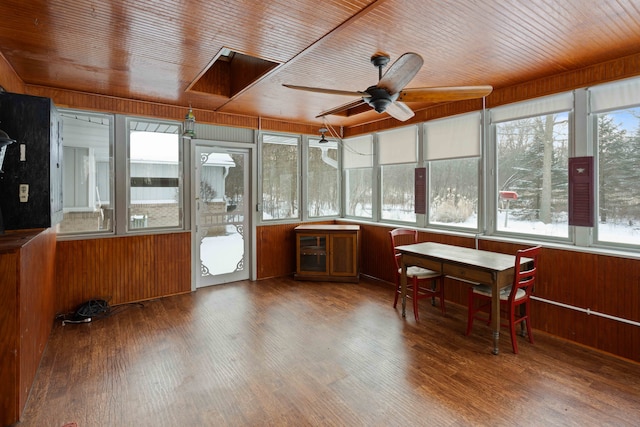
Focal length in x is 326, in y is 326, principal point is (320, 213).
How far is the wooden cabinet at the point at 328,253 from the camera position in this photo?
5402 millimetres

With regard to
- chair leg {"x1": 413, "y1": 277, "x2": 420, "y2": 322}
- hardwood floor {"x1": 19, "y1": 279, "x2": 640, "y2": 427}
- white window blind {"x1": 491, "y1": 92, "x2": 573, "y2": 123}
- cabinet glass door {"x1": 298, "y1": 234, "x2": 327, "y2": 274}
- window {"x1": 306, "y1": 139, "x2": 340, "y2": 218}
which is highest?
white window blind {"x1": 491, "y1": 92, "x2": 573, "y2": 123}

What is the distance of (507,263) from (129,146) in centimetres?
481

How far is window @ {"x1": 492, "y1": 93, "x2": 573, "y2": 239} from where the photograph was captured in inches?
137

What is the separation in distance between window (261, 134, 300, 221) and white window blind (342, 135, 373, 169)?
102cm

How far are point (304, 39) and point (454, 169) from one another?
283 cm

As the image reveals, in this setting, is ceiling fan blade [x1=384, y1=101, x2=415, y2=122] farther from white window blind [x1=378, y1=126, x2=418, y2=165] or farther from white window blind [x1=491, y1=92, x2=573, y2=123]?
white window blind [x1=378, y1=126, x2=418, y2=165]

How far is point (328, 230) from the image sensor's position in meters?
5.50

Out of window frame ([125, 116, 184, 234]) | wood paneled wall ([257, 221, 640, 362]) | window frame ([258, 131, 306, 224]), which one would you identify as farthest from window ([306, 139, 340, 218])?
wood paneled wall ([257, 221, 640, 362])

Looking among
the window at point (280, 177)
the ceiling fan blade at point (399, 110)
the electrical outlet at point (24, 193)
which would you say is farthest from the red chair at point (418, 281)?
the electrical outlet at point (24, 193)

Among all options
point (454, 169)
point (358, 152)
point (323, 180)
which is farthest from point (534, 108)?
point (323, 180)

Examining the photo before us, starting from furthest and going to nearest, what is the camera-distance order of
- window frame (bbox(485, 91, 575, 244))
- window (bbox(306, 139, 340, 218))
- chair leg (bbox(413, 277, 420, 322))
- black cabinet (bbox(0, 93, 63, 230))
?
window (bbox(306, 139, 340, 218))
chair leg (bbox(413, 277, 420, 322))
window frame (bbox(485, 91, 575, 244))
black cabinet (bbox(0, 93, 63, 230))

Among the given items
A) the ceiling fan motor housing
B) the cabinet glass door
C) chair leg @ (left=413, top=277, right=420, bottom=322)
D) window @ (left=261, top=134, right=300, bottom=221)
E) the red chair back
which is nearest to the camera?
the ceiling fan motor housing

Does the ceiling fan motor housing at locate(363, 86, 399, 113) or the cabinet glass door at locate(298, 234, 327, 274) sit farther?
the cabinet glass door at locate(298, 234, 327, 274)

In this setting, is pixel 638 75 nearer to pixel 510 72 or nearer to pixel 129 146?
pixel 510 72
